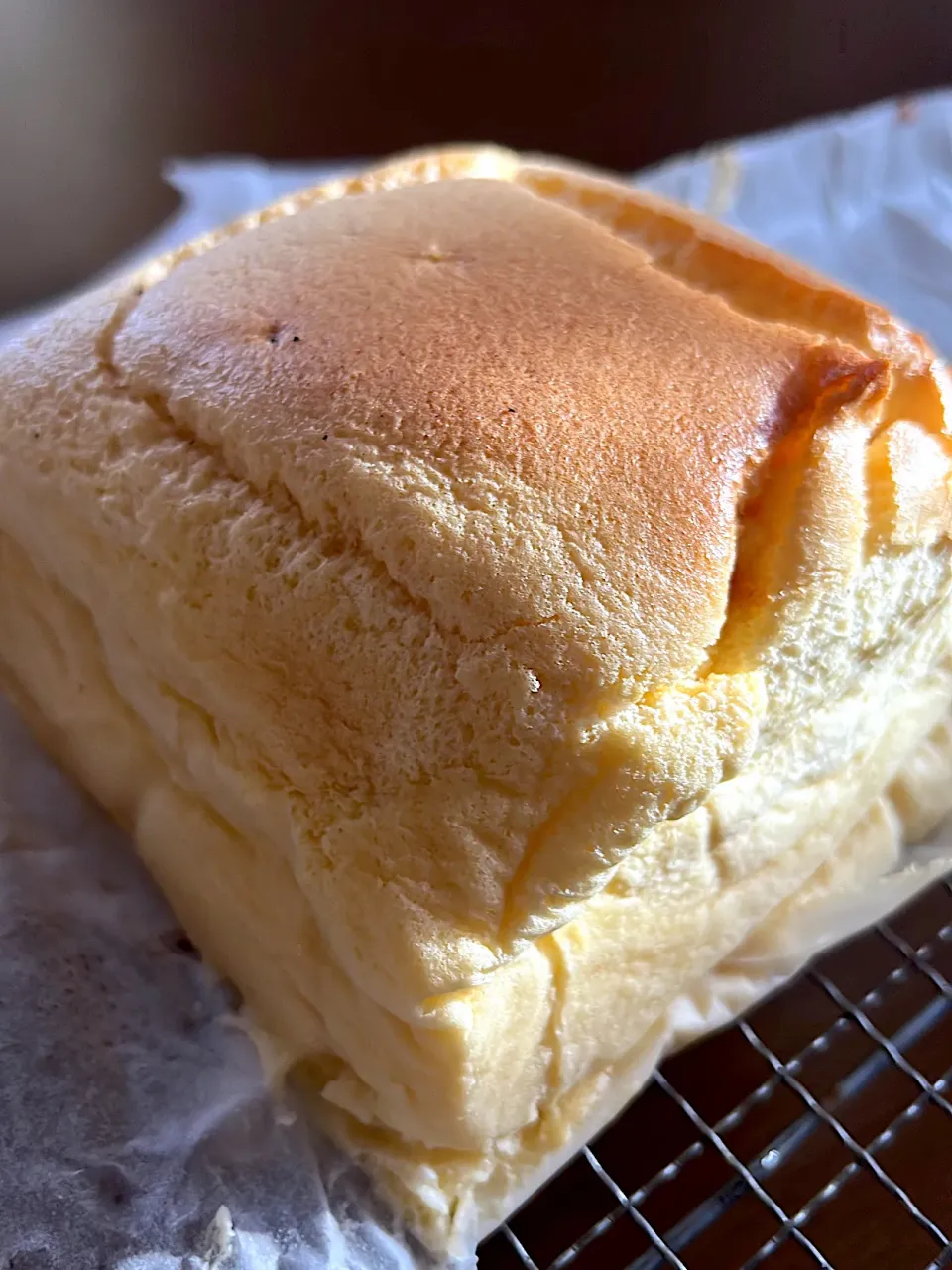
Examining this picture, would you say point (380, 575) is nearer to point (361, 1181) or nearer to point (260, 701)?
point (260, 701)

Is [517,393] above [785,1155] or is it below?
above

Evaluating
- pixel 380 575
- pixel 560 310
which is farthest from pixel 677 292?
pixel 380 575

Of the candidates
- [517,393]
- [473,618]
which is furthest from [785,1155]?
[517,393]

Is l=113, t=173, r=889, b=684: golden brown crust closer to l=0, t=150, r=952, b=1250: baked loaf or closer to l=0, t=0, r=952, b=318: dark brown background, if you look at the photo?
l=0, t=150, r=952, b=1250: baked loaf

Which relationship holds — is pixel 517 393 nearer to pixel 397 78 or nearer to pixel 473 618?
pixel 473 618

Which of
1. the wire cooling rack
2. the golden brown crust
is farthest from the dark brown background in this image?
the wire cooling rack

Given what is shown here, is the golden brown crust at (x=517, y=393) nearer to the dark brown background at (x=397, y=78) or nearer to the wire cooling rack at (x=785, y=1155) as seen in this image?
the wire cooling rack at (x=785, y=1155)
